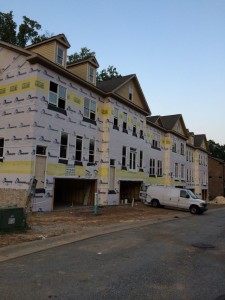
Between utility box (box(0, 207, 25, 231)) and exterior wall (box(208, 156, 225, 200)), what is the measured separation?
192ft

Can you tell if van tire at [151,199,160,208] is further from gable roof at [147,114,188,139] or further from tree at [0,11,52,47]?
tree at [0,11,52,47]

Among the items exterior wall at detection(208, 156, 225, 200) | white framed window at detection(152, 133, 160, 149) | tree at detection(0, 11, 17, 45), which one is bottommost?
exterior wall at detection(208, 156, 225, 200)

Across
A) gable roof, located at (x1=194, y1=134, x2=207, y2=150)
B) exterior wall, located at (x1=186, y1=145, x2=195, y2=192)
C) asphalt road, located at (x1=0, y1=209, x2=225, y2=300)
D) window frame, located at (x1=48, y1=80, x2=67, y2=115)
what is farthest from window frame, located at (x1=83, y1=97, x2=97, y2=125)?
gable roof, located at (x1=194, y1=134, x2=207, y2=150)

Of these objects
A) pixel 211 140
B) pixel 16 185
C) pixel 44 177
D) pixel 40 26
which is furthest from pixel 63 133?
pixel 211 140

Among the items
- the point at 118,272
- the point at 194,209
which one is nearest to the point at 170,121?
the point at 194,209

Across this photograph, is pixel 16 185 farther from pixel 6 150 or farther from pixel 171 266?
pixel 171 266

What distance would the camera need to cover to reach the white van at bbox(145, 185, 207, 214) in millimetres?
25641

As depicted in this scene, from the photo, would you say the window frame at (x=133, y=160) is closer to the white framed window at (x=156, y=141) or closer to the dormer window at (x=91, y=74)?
the white framed window at (x=156, y=141)

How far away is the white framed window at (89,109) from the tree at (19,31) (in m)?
19.7

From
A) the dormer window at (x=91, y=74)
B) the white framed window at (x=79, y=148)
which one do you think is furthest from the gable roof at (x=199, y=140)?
the white framed window at (x=79, y=148)

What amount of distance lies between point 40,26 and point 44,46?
20706 millimetres

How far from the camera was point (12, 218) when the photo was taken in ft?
37.4

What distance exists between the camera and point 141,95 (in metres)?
31.4

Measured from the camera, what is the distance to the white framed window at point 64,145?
2125cm
